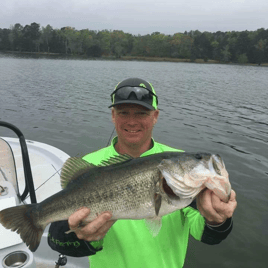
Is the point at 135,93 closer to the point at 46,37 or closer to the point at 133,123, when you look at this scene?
the point at 133,123

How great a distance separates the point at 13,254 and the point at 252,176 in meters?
8.88

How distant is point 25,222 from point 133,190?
39.5 inches

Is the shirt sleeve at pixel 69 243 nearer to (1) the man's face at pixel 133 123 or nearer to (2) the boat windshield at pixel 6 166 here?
(1) the man's face at pixel 133 123

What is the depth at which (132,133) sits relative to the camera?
9.71ft

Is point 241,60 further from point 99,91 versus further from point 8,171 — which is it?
point 8,171

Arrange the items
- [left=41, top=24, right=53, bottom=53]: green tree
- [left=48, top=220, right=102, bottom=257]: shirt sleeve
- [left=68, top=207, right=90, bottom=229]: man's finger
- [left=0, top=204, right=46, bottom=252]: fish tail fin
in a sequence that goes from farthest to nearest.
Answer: [left=41, top=24, right=53, bottom=53]: green tree, [left=48, top=220, right=102, bottom=257]: shirt sleeve, [left=0, top=204, right=46, bottom=252]: fish tail fin, [left=68, top=207, right=90, bottom=229]: man's finger

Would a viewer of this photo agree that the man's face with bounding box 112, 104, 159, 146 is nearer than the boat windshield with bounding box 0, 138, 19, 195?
Yes

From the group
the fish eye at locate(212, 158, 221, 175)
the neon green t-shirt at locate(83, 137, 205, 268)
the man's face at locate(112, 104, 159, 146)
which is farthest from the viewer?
the man's face at locate(112, 104, 159, 146)

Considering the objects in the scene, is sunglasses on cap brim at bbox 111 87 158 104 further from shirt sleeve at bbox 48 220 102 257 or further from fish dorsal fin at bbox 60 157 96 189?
shirt sleeve at bbox 48 220 102 257

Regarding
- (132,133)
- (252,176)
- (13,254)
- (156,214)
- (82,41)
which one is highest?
(82,41)

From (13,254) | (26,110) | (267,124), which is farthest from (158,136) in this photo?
(13,254)

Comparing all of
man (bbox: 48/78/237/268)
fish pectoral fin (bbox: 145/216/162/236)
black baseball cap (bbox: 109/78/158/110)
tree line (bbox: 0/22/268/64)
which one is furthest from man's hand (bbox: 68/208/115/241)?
tree line (bbox: 0/22/268/64)

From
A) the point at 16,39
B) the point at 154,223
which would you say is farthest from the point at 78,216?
the point at 16,39

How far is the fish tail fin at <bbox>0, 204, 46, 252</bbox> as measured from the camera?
86.3 inches
